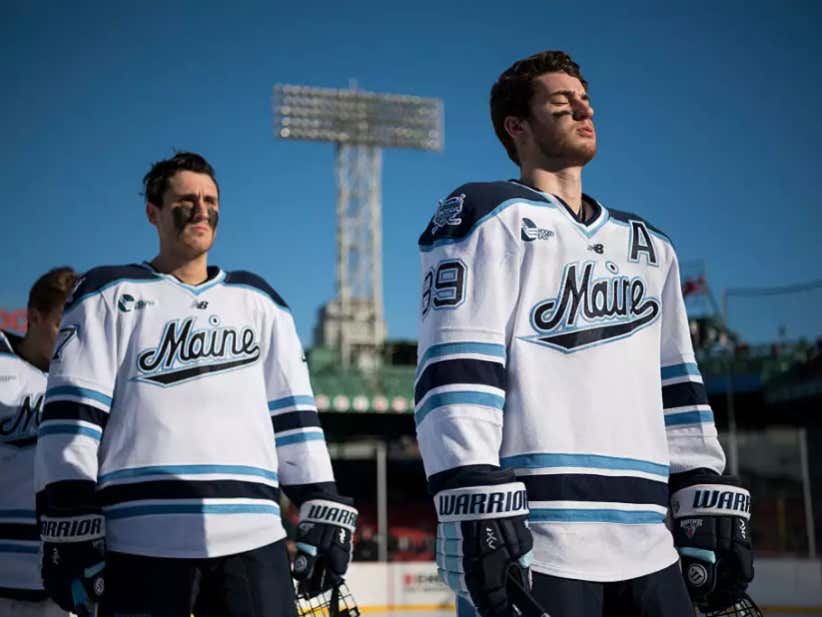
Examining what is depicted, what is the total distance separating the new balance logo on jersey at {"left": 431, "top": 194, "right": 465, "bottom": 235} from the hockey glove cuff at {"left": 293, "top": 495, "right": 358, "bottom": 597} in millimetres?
1028

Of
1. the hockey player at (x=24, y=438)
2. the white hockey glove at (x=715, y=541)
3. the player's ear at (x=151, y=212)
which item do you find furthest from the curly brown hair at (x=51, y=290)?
the white hockey glove at (x=715, y=541)

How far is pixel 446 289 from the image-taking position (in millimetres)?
2059

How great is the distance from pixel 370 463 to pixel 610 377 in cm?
2301

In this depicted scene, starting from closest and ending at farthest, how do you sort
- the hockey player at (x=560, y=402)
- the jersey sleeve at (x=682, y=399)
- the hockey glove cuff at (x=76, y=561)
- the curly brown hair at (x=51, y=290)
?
the hockey player at (x=560, y=402)
the jersey sleeve at (x=682, y=399)
the hockey glove cuff at (x=76, y=561)
the curly brown hair at (x=51, y=290)

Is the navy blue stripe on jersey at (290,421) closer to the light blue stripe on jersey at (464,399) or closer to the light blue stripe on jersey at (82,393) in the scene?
the light blue stripe on jersey at (82,393)

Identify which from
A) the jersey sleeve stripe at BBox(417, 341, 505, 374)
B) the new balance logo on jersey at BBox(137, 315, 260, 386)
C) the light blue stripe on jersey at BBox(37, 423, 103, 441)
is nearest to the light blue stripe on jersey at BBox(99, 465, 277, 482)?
the light blue stripe on jersey at BBox(37, 423, 103, 441)

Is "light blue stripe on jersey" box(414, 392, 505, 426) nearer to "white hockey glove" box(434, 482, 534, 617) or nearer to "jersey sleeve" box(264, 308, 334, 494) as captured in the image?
"white hockey glove" box(434, 482, 534, 617)

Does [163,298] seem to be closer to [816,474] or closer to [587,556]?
[587,556]

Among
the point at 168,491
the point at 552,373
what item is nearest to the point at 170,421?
the point at 168,491

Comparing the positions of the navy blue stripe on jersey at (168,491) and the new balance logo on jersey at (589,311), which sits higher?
the new balance logo on jersey at (589,311)

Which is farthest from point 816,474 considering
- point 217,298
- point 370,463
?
point 217,298

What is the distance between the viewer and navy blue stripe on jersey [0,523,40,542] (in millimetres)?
3664

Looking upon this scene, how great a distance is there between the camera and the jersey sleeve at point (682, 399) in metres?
2.33

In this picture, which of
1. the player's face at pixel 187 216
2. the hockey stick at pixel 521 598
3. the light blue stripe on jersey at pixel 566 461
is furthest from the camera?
the player's face at pixel 187 216
